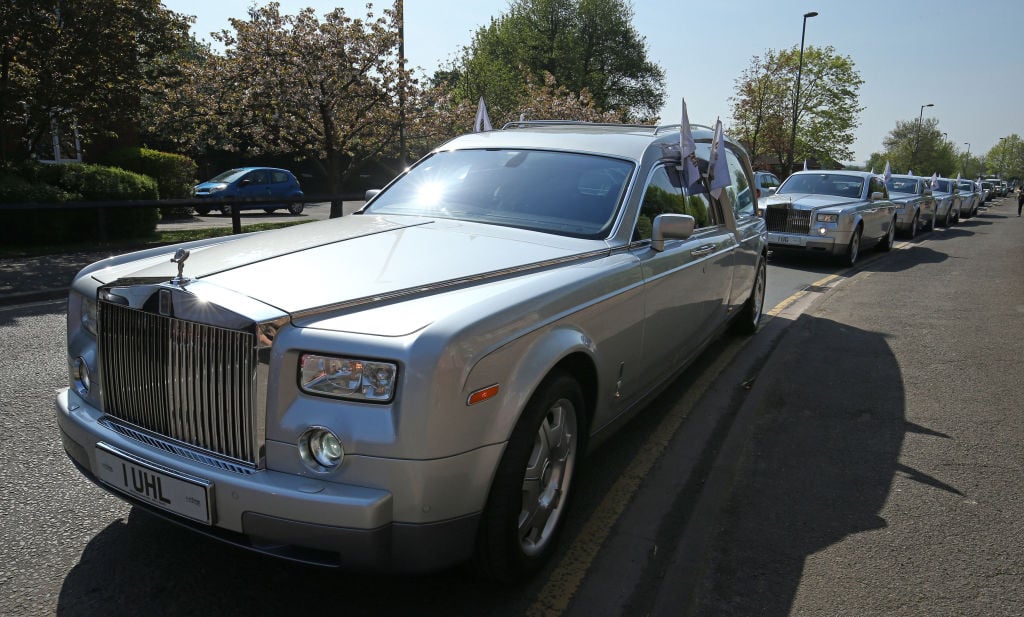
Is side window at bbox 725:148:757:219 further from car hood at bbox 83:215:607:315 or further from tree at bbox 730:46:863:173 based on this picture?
tree at bbox 730:46:863:173

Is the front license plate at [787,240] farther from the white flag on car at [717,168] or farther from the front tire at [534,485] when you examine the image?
the front tire at [534,485]

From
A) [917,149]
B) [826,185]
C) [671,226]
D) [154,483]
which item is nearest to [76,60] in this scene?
[671,226]

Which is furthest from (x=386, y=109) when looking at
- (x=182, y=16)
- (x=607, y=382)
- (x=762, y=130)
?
(x=762, y=130)

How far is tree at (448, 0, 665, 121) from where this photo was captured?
172 ft

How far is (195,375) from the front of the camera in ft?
7.88

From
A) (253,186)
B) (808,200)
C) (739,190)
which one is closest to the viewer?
(739,190)

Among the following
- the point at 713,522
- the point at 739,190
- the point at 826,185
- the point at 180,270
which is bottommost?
the point at 713,522

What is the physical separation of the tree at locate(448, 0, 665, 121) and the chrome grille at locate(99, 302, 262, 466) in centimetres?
5019

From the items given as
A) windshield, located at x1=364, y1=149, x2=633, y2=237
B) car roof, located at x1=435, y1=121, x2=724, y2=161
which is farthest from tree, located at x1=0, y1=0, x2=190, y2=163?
windshield, located at x1=364, y1=149, x2=633, y2=237

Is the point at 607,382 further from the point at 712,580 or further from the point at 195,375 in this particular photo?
the point at 195,375

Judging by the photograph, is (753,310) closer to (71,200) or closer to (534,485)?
(534,485)

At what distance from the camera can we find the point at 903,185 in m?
21.4

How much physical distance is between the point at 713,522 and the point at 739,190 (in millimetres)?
4022

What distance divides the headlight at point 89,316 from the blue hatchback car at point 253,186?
68.3 feet
